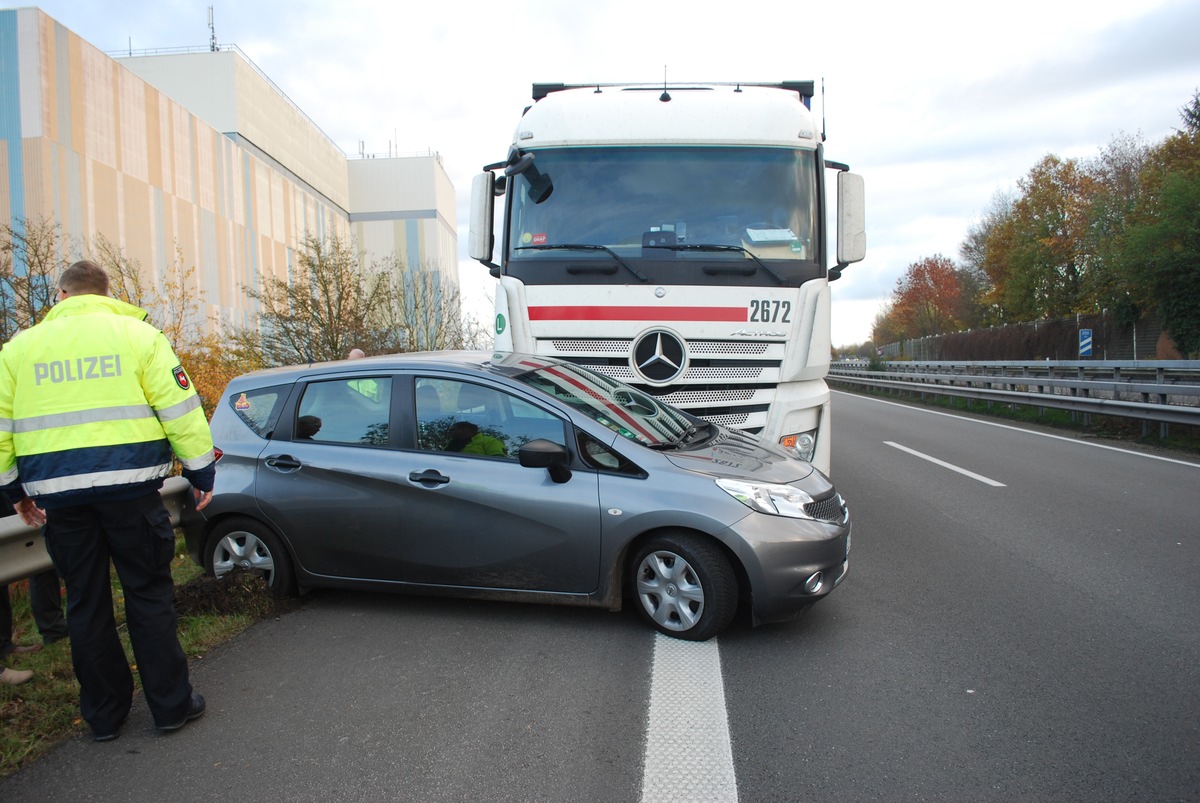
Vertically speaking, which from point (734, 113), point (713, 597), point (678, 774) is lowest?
point (678, 774)

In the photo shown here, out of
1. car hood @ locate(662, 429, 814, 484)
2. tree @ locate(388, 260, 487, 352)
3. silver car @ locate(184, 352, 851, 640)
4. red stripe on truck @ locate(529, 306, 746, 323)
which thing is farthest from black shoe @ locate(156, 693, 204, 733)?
tree @ locate(388, 260, 487, 352)

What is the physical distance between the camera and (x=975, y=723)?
3314 millimetres

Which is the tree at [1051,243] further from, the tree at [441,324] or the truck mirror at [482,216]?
the truck mirror at [482,216]

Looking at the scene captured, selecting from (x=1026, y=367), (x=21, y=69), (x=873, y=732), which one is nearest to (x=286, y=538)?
(x=873, y=732)

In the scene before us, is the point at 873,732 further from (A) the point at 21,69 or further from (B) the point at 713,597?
(A) the point at 21,69

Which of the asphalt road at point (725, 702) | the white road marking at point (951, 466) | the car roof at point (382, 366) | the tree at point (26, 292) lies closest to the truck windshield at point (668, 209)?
the car roof at point (382, 366)

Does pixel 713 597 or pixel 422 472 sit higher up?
pixel 422 472

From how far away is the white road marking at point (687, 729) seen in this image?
2.87m

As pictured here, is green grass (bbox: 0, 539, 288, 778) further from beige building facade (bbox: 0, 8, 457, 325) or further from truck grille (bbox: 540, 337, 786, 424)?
beige building facade (bbox: 0, 8, 457, 325)

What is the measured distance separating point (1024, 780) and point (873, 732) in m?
0.56

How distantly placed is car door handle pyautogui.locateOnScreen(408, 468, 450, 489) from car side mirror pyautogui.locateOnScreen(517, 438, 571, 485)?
1.59ft

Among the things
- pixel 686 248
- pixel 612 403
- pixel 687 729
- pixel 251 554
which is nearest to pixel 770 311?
pixel 686 248

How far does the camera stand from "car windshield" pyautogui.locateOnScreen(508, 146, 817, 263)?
6434mm

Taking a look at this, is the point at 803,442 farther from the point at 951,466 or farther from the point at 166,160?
the point at 166,160
